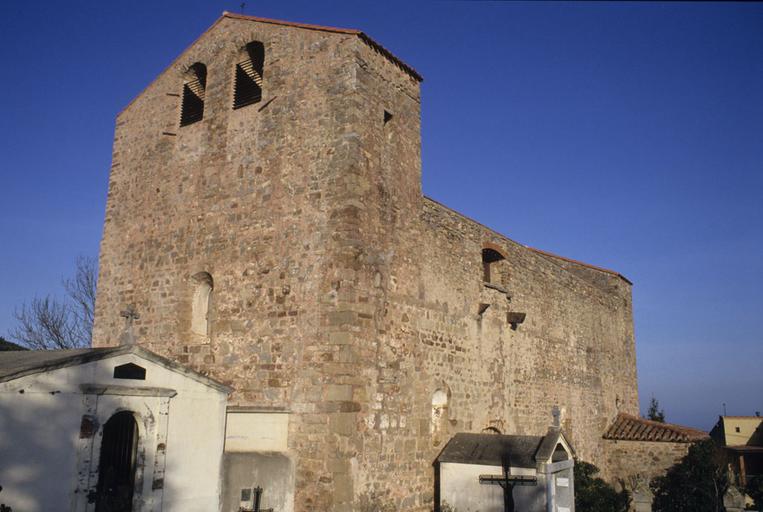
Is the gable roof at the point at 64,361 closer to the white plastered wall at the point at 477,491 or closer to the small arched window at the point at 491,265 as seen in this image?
the white plastered wall at the point at 477,491

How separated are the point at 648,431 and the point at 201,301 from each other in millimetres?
16227

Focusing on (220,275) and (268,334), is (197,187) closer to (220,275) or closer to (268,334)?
(220,275)

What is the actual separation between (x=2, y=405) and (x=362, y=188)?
651cm

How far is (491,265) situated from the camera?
17.3 metres

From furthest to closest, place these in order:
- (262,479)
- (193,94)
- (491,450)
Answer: (193,94)
(491,450)
(262,479)

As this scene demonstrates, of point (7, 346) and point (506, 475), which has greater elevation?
point (7, 346)

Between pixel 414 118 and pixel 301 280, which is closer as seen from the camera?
pixel 301 280

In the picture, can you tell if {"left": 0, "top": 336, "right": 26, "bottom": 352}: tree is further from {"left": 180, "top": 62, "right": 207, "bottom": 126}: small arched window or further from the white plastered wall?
the white plastered wall

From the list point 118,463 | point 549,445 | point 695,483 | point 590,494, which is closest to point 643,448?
point 695,483

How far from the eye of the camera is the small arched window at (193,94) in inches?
579

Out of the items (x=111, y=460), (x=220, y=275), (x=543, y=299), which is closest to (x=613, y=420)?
(x=543, y=299)

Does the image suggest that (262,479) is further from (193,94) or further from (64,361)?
(193,94)

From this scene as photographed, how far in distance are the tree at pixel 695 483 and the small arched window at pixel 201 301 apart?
14422 mm

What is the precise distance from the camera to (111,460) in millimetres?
9680
